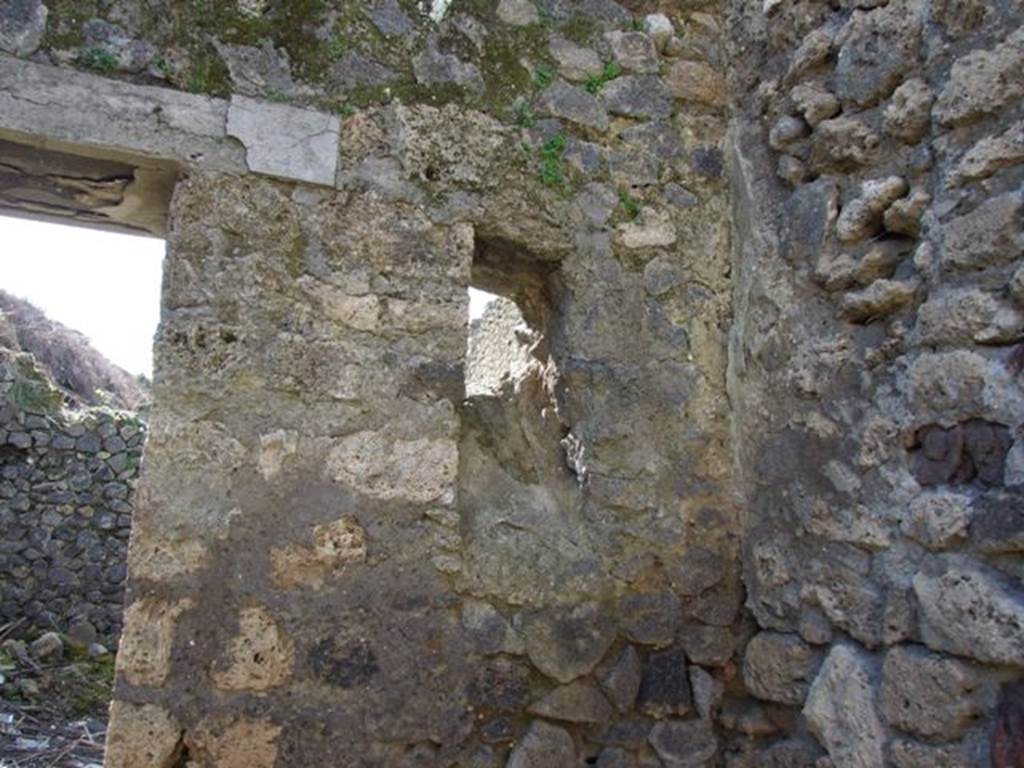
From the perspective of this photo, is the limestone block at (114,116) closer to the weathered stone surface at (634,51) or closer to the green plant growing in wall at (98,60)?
the green plant growing in wall at (98,60)

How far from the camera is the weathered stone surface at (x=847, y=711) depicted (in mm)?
1995

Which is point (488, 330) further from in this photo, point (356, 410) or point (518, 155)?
point (356, 410)

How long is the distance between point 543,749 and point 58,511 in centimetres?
675

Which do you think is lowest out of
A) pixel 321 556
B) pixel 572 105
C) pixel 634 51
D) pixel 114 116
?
pixel 321 556

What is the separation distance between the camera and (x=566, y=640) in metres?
2.37

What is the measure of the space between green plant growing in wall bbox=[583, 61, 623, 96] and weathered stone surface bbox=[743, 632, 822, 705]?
5.37 feet

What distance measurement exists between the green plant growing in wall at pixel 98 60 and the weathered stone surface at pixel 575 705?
1940 mm

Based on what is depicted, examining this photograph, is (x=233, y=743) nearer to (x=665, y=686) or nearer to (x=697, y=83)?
(x=665, y=686)

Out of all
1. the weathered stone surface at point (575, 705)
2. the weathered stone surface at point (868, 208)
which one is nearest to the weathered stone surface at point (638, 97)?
the weathered stone surface at point (868, 208)

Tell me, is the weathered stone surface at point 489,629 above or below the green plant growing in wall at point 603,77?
below

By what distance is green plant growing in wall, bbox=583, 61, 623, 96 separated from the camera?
2.67 m

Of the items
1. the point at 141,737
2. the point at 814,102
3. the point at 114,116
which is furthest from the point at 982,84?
the point at 141,737

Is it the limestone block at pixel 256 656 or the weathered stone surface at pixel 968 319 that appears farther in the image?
the limestone block at pixel 256 656

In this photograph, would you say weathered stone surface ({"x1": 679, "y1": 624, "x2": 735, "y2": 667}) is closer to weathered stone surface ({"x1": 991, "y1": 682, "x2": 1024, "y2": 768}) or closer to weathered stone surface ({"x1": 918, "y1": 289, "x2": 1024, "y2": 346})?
weathered stone surface ({"x1": 991, "y1": 682, "x2": 1024, "y2": 768})
